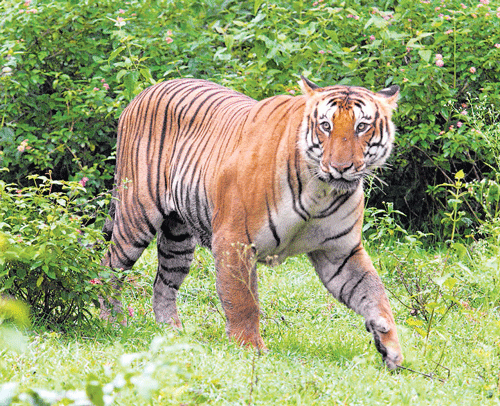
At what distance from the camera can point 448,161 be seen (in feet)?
20.9

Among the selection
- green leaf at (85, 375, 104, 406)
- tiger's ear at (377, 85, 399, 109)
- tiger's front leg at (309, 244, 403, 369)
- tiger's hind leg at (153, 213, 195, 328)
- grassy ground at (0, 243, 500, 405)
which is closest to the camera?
green leaf at (85, 375, 104, 406)

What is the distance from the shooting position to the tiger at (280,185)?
3455mm

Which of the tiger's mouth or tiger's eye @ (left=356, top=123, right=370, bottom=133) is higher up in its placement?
tiger's eye @ (left=356, top=123, right=370, bottom=133)

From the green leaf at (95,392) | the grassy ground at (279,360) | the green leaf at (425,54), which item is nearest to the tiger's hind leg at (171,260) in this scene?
the grassy ground at (279,360)

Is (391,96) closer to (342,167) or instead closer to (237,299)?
(342,167)

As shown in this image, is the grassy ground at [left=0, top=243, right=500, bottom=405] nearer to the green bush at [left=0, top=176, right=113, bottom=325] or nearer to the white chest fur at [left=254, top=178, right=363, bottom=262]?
the green bush at [left=0, top=176, right=113, bottom=325]

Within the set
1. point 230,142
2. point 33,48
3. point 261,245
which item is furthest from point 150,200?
point 33,48

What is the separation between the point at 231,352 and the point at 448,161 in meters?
3.51

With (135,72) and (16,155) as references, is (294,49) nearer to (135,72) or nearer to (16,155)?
(135,72)

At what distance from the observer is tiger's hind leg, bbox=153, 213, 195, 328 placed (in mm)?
4918

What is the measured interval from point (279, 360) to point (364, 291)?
23.4 inches

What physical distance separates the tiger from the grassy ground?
254mm

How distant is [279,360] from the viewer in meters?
3.46

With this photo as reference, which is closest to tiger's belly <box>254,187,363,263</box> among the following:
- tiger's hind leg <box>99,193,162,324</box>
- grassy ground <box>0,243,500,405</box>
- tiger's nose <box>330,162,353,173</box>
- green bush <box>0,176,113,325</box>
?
tiger's nose <box>330,162,353,173</box>
